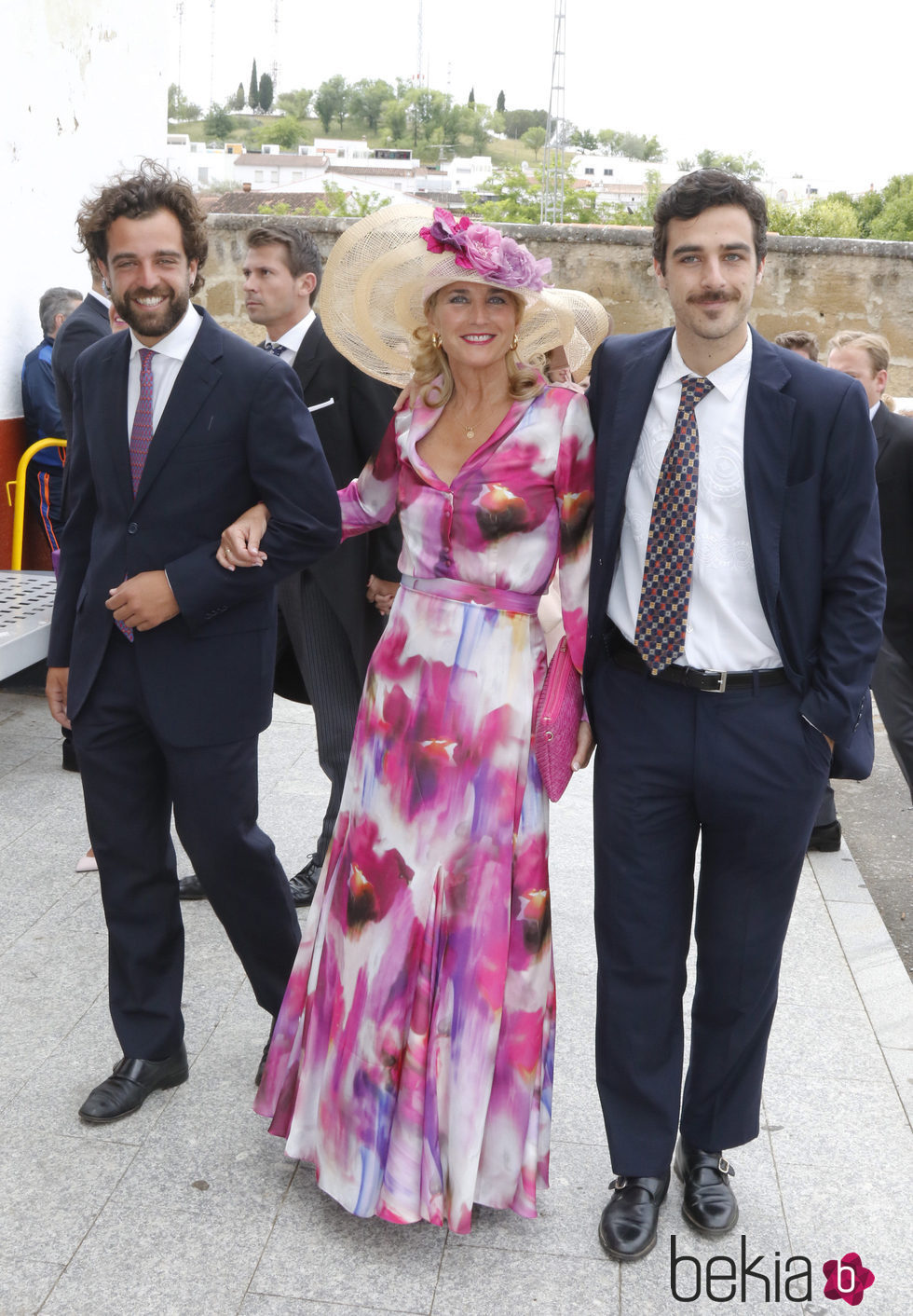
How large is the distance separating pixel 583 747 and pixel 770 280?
827cm

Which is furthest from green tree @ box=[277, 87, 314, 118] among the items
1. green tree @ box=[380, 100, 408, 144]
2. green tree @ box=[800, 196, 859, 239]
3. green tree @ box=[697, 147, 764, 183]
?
green tree @ box=[800, 196, 859, 239]

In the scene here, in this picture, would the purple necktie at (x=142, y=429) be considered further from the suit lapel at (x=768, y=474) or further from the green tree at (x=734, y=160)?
the green tree at (x=734, y=160)

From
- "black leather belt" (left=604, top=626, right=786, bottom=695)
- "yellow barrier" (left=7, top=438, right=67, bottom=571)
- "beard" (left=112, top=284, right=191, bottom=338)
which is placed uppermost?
"beard" (left=112, top=284, right=191, bottom=338)

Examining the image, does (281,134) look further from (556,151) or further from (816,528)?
(816,528)

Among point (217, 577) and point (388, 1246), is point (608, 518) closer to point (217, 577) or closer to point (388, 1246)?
point (217, 577)

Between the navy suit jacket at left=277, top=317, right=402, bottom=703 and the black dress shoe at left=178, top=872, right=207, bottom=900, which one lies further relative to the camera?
the black dress shoe at left=178, top=872, right=207, bottom=900

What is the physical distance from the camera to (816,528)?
7.68ft

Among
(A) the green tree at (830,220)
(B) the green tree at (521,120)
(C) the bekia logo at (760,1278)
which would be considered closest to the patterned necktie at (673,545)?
(C) the bekia logo at (760,1278)

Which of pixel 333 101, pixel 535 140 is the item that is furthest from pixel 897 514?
pixel 333 101

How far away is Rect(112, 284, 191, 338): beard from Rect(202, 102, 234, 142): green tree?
511 ft

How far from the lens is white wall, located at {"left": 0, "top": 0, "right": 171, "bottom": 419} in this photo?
247 inches

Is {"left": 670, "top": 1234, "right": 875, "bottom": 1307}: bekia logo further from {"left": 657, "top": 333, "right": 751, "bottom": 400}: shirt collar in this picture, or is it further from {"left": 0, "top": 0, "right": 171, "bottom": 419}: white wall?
{"left": 0, "top": 0, "right": 171, "bottom": 419}: white wall

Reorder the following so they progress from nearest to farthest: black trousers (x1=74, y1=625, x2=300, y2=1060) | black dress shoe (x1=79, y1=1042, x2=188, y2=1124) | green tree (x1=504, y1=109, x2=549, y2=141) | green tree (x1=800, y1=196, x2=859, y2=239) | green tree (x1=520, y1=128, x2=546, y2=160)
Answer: black trousers (x1=74, y1=625, x2=300, y2=1060), black dress shoe (x1=79, y1=1042, x2=188, y2=1124), green tree (x1=800, y1=196, x2=859, y2=239), green tree (x1=520, y1=128, x2=546, y2=160), green tree (x1=504, y1=109, x2=549, y2=141)

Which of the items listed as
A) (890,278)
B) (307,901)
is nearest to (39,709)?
(307,901)
